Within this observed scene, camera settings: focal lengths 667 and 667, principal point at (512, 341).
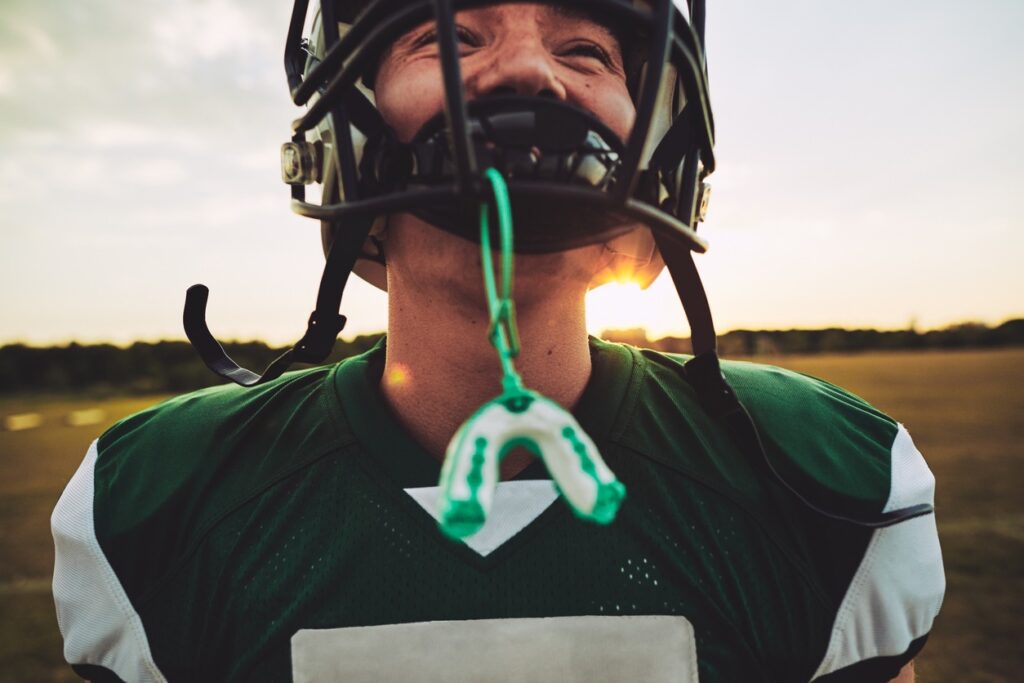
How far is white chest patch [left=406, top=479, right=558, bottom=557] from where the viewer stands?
4.48 feet

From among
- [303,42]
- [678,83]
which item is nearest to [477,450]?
[678,83]

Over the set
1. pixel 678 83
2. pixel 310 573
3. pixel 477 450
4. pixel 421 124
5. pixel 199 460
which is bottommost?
pixel 310 573

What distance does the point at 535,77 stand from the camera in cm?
133

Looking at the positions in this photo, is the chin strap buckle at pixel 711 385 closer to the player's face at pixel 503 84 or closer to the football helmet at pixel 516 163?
the football helmet at pixel 516 163

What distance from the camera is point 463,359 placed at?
1.51 meters

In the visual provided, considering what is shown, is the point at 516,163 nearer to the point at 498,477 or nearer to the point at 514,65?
the point at 514,65

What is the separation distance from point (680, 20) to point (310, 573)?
4.46 ft

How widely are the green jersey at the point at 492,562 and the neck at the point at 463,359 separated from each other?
0.18ft

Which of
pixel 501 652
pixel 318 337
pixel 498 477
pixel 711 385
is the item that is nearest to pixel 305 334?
pixel 318 337

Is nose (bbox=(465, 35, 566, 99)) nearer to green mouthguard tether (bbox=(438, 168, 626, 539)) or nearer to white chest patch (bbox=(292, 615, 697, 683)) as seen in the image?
green mouthguard tether (bbox=(438, 168, 626, 539))

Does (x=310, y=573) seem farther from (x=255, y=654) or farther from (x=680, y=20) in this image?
(x=680, y=20)

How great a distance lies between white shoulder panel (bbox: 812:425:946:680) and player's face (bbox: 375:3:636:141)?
3.53ft

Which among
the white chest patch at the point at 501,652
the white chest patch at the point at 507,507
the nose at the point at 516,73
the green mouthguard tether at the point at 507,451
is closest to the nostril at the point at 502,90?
the nose at the point at 516,73

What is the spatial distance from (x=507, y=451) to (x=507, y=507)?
70 cm
